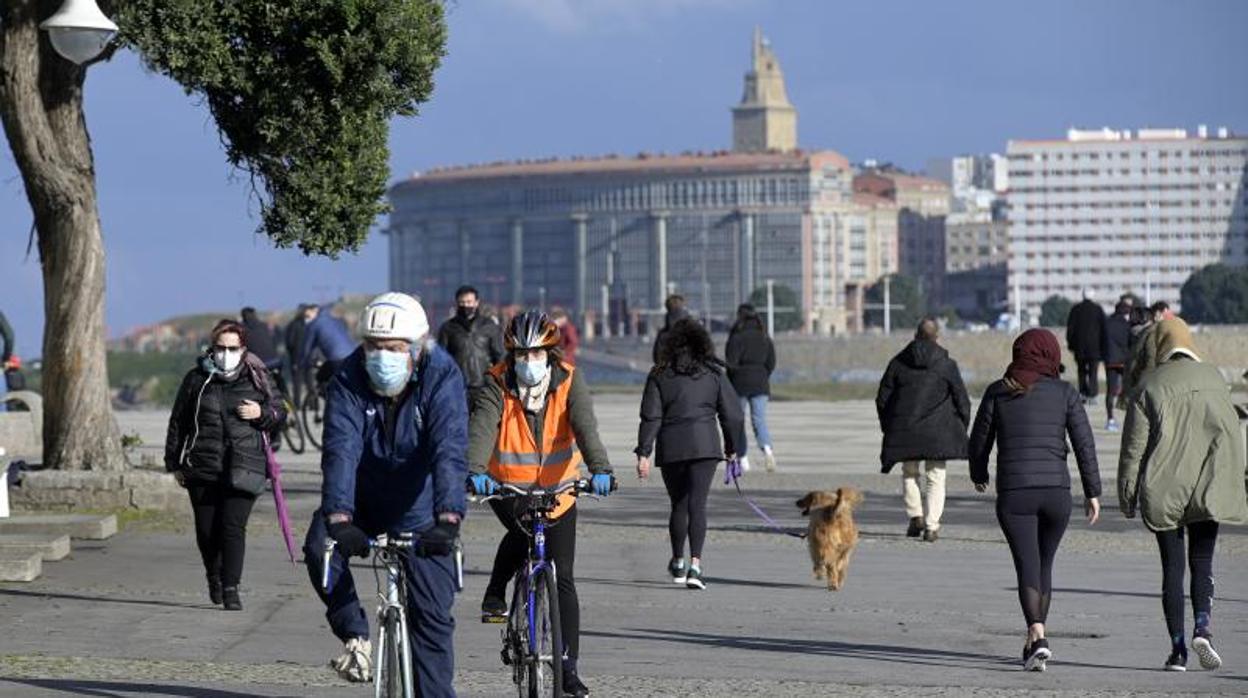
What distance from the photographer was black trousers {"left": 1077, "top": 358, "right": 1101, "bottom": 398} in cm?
3430

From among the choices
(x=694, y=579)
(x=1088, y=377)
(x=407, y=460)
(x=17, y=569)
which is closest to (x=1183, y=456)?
(x=694, y=579)

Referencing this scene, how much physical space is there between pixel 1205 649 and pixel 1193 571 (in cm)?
41

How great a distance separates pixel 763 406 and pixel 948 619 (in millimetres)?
12436

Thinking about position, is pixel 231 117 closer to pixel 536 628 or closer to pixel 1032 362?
pixel 1032 362

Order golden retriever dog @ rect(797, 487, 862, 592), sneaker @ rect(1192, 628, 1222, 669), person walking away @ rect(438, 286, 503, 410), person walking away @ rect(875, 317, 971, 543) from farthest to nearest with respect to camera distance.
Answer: person walking away @ rect(438, 286, 503, 410) < person walking away @ rect(875, 317, 971, 543) < golden retriever dog @ rect(797, 487, 862, 592) < sneaker @ rect(1192, 628, 1222, 669)

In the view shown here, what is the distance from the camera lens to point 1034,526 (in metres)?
11.9

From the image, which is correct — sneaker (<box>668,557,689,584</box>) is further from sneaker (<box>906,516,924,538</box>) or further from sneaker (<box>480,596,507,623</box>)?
sneaker (<box>480,596,507,623</box>)

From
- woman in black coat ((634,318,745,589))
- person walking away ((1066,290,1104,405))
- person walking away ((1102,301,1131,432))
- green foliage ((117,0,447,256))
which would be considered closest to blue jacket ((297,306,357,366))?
green foliage ((117,0,447,256))

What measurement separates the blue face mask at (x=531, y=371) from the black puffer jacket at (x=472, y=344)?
39.9ft

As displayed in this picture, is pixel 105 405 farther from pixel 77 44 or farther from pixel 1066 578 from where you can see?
pixel 1066 578

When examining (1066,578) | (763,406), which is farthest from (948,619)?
(763,406)

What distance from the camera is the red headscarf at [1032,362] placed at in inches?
473

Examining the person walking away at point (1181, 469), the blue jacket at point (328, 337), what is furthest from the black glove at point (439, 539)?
the blue jacket at point (328, 337)

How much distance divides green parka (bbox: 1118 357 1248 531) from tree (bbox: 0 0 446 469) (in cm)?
856
